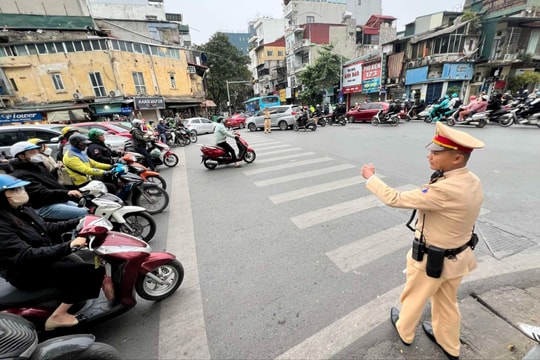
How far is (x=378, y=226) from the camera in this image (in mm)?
3836

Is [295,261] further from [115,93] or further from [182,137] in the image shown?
[115,93]

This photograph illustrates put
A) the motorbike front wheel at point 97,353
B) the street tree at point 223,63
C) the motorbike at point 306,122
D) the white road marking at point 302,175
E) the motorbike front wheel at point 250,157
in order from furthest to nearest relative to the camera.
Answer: the street tree at point 223,63, the motorbike at point 306,122, the motorbike front wheel at point 250,157, the white road marking at point 302,175, the motorbike front wheel at point 97,353

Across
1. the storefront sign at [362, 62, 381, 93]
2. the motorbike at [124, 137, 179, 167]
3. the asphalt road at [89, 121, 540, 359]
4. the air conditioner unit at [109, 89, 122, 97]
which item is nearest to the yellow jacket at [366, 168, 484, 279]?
the asphalt road at [89, 121, 540, 359]

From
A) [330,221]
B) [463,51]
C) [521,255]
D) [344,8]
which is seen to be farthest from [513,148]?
[344,8]

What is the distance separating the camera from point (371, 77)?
25.3 metres

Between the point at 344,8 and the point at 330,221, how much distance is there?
153ft

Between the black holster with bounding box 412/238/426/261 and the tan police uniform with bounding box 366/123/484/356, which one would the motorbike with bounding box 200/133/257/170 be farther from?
the black holster with bounding box 412/238/426/261

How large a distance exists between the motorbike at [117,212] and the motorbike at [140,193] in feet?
2.70

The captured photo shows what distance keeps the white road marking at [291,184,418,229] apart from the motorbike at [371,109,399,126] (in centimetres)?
1286

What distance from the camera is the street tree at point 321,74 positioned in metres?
25.1

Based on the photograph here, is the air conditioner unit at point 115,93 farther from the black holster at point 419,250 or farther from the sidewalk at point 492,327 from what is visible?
the sidewalk at point 492,327

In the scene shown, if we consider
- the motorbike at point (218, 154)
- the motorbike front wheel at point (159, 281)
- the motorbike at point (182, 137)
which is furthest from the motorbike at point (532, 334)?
the motorbike at point (182, 137)

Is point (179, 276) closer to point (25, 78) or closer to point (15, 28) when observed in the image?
point (25, 78)

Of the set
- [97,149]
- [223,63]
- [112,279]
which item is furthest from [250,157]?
[223,63]
